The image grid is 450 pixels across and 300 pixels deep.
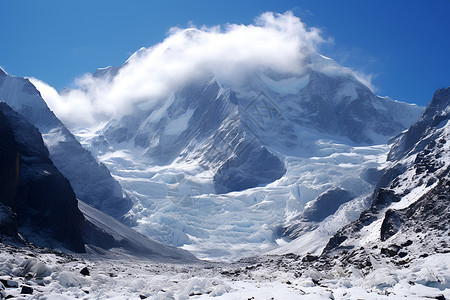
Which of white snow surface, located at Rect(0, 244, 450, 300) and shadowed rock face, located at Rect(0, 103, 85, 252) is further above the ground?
shadowed rock face, located at Rect(0, 103, 85, 252)

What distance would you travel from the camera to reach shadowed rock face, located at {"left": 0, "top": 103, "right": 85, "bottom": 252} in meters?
59.8

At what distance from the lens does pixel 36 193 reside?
240ft

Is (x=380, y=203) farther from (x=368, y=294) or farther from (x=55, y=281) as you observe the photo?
(x=55, y=281)

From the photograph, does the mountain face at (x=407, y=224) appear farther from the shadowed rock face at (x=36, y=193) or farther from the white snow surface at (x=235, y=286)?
the shadowed rock face at (x=36, y=193)

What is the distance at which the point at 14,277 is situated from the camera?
21078 millimetres

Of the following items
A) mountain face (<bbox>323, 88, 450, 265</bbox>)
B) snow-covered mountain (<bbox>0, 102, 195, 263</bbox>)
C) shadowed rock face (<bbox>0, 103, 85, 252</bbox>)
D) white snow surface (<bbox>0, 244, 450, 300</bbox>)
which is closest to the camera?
white snow surface (<bbox>0, 244, 450, 300</bbox>)

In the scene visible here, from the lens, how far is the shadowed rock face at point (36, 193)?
59844mm

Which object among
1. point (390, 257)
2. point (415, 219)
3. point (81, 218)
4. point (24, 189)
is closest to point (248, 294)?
point (390, 257)

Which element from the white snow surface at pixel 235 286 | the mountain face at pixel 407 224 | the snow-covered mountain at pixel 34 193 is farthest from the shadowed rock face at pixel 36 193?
the mountain face at pixel 407 224

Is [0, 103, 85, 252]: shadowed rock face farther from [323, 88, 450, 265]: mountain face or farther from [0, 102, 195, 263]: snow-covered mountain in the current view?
[323, 88, 450, 265]: mountain face

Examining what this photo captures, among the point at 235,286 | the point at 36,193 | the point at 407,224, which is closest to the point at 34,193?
the point at 36,193

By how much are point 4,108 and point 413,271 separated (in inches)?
3492

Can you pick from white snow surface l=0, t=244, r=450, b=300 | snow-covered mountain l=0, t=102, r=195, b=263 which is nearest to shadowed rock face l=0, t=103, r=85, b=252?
snow-covered mountain l=0, t=102, r=195, b=263

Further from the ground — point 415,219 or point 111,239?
point 111,239
